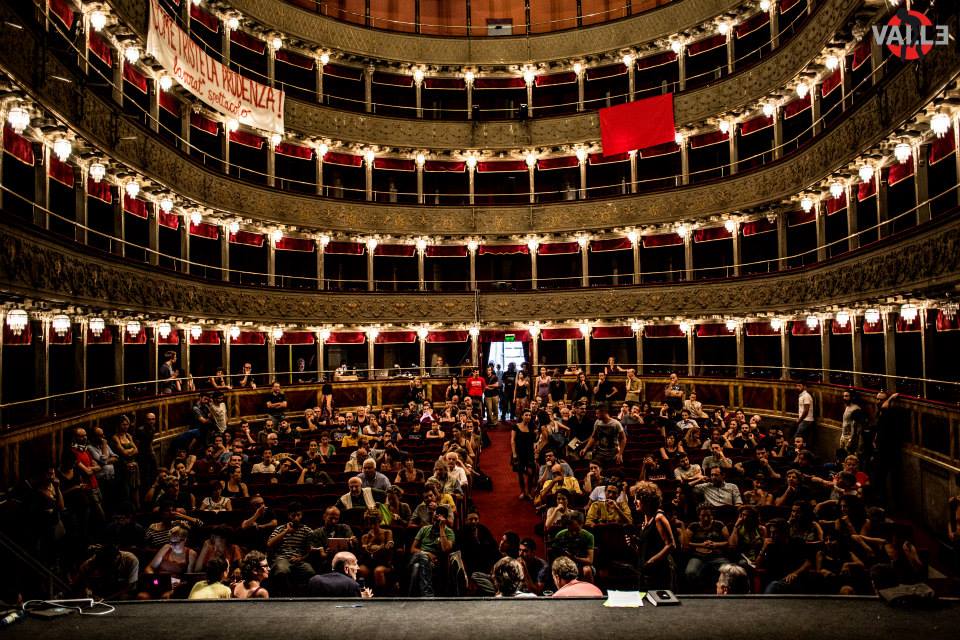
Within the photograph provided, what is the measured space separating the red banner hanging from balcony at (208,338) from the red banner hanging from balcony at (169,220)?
3629 millimetres

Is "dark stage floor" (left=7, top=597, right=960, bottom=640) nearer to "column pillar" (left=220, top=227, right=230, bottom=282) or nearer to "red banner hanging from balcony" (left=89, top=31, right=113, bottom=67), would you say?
"red banner hanging from balcony" (left=89, top=31, right=113, bottom=67)

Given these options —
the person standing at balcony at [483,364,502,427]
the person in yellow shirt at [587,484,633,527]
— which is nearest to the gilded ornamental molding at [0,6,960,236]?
the person standing at balcony at [483,364,502,427]

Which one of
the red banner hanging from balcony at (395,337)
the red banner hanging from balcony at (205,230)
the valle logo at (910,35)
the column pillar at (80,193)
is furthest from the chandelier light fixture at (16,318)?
the red banner hanging from balcony at (395,337)

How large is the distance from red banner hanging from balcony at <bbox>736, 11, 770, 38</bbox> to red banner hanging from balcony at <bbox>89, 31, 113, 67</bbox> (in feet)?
68.8

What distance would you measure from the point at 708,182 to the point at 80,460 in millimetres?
20902

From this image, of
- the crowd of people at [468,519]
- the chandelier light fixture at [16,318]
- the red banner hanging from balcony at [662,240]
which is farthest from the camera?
the red banner hanging from balcony at [662,240]

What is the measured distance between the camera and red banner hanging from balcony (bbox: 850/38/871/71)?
15.7 m

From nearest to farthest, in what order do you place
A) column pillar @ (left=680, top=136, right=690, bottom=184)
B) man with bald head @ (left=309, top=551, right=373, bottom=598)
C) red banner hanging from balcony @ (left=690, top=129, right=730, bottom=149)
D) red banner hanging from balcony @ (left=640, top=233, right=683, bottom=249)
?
man with bald head @ (left=309, top=551, right=373, bottom=598)
red banner hanging from balcony @ (left=690, top=129, right=730, bottom=149)
column pillar @ (left=680, top=136, right=690, bottom=184)
red banner hanging from balcony @ (left=640, top=233, right=683, bottom=249)

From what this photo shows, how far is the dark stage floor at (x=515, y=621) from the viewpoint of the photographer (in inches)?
139

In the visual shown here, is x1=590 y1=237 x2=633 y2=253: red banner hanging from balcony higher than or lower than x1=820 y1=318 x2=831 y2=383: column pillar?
higher

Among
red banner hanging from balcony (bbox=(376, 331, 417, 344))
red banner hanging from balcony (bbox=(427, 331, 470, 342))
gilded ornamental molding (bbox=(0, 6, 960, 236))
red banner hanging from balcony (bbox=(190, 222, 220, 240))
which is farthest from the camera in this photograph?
red banner hanging from balcony (bbox=(427, 331, 470, 342))

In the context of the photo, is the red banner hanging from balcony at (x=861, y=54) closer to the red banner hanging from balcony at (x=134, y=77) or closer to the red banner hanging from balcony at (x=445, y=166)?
the red banner hanging from balcony at (x=445, y=166)

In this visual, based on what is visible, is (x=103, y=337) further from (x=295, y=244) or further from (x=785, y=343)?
(x=785, y=343)

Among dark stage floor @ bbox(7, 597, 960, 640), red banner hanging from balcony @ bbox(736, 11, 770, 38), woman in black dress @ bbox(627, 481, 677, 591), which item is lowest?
woman in black dress @ bbox(627, 481, 677, 591)
